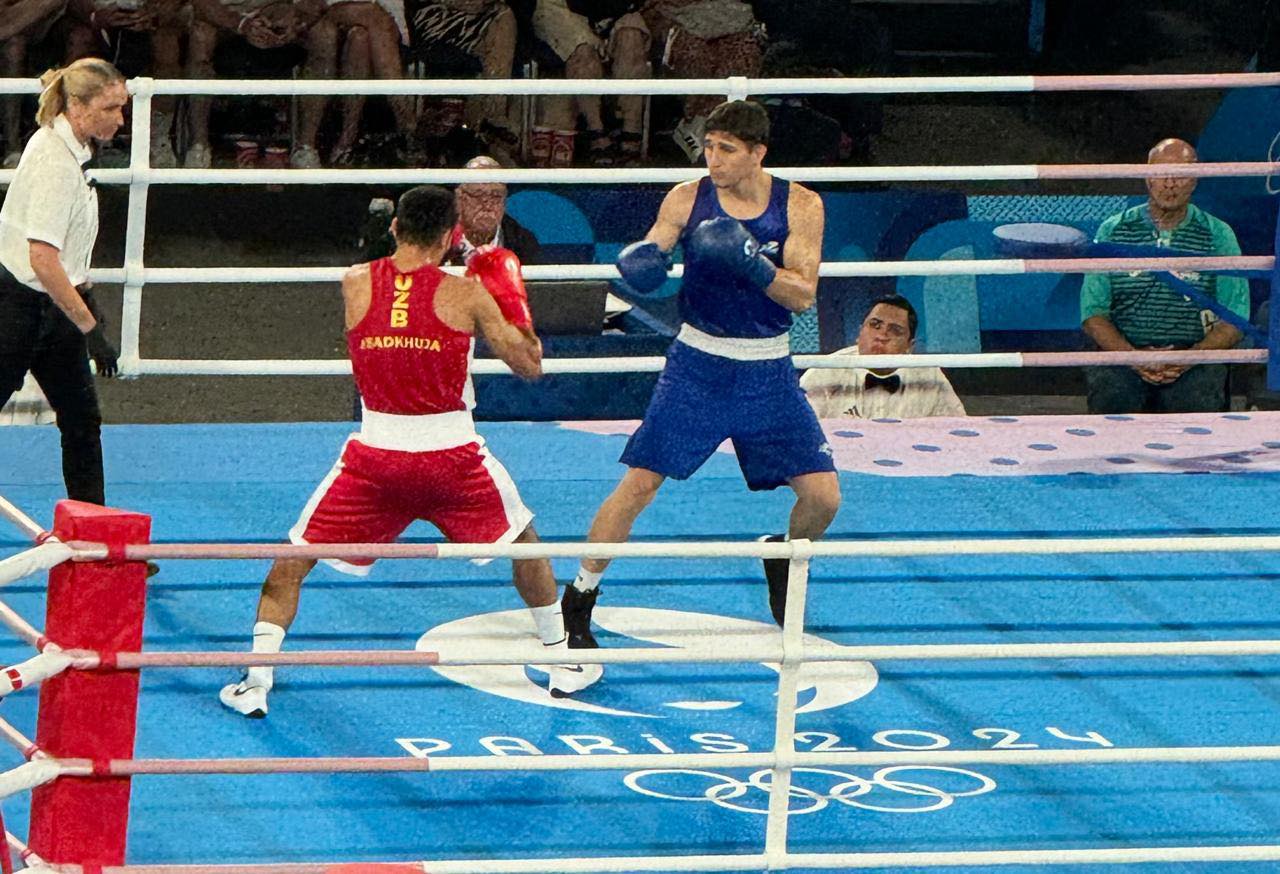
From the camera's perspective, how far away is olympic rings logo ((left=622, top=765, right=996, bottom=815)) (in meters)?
4.23

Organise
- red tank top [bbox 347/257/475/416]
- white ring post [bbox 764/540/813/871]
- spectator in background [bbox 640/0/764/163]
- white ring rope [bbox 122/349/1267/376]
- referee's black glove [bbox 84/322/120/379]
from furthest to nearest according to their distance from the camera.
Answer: spectator in background [bbox 640/0/764/163]
white ring rope [bbox 122/349/1267/376]
referee's black glove [bbox 84/322/120/379]
red tank top [bbox 347/257/475/416]
white ring post [bbox 764/540/813/871]

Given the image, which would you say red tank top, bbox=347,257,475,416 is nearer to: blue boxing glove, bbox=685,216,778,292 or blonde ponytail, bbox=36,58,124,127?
blue boxing glove, bbox=685,216,778,292

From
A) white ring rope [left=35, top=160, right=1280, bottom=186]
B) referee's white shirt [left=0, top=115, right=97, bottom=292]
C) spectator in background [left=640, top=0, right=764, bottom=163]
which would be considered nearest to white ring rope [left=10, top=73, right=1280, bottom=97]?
white ring rope [left=35, top=160, right=1280, bottom=186]

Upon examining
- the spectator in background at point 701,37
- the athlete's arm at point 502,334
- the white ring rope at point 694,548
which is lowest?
the white ring rope at point 694,548

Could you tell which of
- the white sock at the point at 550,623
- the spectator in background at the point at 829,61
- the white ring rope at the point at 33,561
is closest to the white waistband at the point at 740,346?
the white sock at the point at 550,623

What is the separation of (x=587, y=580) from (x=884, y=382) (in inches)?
83.3

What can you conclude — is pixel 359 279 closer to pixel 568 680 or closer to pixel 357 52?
pixel 568 680

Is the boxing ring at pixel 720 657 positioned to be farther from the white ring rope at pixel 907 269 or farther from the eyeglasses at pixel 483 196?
the eyeglasses at pixel 483 196

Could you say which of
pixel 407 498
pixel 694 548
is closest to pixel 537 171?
pixel 407 498

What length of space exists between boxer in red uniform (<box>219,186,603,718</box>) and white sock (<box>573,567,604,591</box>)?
246 mm

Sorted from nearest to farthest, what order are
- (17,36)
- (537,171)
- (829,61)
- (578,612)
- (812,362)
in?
(578,612) → (537,171) → (812,362) → (17,36) → (829,61)

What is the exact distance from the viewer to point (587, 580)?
16.1 ft

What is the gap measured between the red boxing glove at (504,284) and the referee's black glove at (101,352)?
1.26 m

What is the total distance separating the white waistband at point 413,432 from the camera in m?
4.54
